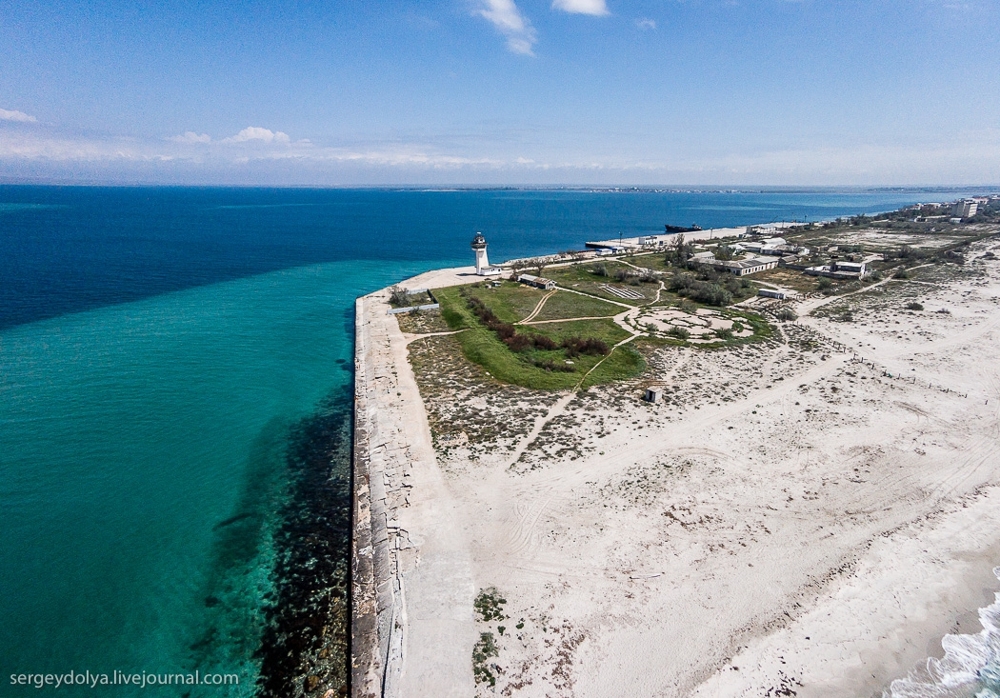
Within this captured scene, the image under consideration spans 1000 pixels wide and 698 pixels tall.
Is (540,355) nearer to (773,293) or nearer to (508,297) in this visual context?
(508,297)

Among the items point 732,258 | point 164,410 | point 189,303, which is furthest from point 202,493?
point 732,258

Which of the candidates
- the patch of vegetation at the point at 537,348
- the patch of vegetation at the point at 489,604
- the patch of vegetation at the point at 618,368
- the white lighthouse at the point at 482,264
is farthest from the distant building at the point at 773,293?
the patch of vegetation at the point at 489,604

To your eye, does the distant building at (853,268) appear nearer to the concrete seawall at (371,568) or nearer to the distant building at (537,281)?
the distant building at (537,281)

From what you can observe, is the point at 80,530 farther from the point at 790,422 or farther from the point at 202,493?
the point at 790,422

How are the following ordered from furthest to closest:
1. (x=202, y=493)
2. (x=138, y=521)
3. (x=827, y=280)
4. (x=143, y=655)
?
(x=827, y=280), (x=202, y=493), (x=138, y=521), (x=143, y=655)

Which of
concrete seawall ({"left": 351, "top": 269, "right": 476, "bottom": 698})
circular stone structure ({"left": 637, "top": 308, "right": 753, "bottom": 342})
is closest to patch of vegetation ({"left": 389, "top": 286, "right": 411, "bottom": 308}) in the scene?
concrete seawall ({"left": 351, "top": 269, "right": 476, "bottom": 698})

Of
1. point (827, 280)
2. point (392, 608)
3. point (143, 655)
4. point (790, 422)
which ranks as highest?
point (827, 280)
